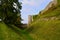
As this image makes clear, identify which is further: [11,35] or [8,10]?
[8,10]

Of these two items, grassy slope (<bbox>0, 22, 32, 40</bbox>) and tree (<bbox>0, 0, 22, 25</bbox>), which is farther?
tree (<bbox>0, 0, 22, 25</bbox>)

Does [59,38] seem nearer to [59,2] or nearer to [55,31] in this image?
[55,31]

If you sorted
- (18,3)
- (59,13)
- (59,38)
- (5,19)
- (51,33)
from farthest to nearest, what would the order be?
(18,3) < (5,19) < (59,13) < (51,33) < (59,38)

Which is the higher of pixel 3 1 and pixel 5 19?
pixel 3 1

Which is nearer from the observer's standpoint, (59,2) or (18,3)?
(18,3)

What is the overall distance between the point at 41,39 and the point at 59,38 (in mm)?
3017

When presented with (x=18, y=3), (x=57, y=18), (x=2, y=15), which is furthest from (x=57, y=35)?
(x=18, y=3)

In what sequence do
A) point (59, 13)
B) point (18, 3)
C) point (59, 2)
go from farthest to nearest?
point (59, 2) → point (18, 3) → point (59, 13)

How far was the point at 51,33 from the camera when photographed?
4316cm

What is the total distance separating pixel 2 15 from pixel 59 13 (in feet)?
49.6

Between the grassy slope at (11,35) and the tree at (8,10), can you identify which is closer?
the grassy slope at (11,35)

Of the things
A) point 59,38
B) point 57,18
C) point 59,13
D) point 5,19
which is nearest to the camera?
point 59,38

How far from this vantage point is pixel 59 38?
125 feet

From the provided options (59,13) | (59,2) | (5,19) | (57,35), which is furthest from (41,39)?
(59,2)
